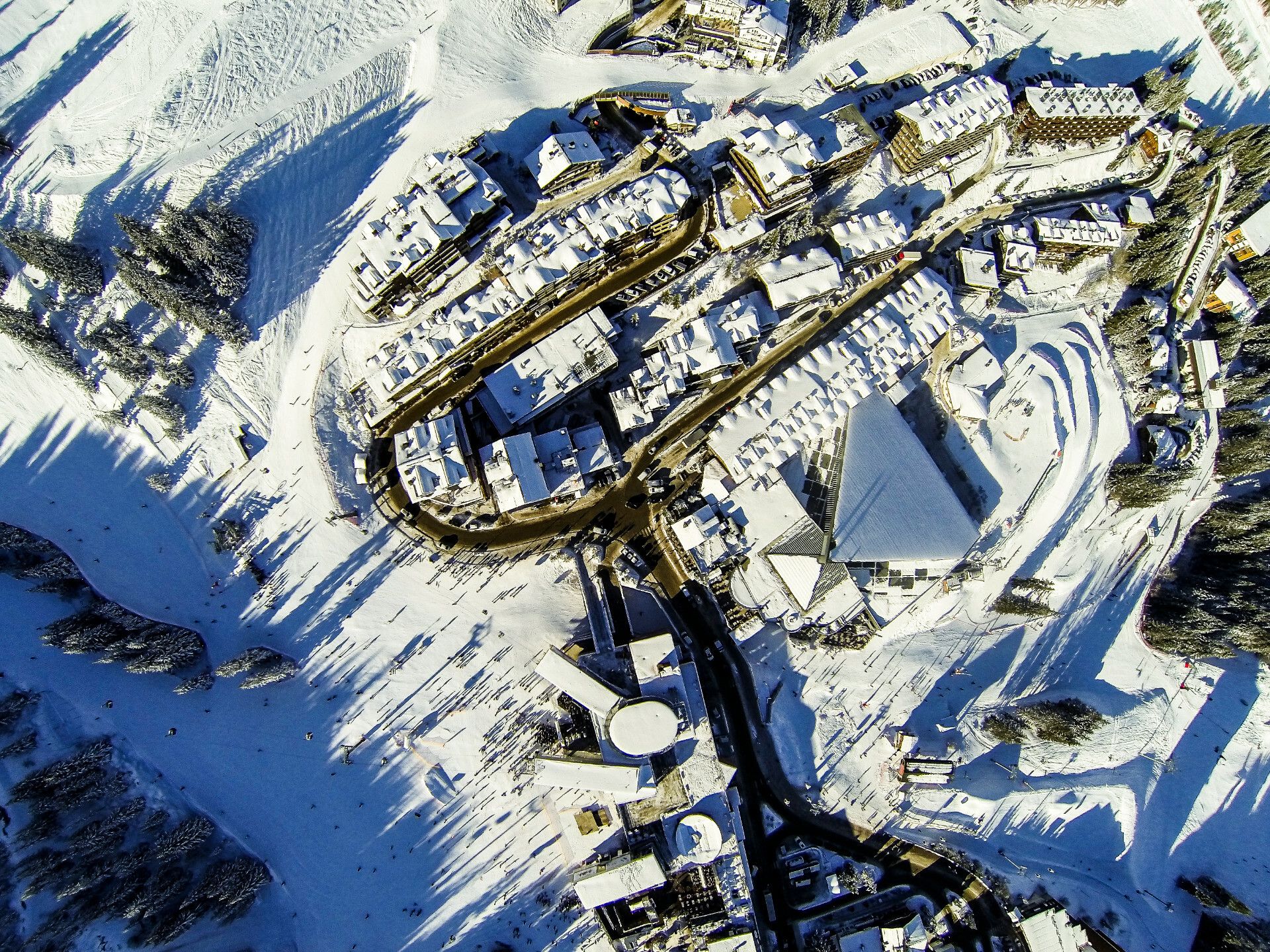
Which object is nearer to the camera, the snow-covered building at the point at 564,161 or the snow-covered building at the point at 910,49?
the snow-covered building at the point at 564,161

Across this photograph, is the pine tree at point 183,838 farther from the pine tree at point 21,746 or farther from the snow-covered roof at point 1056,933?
the snow-covered roof at point 1056,933

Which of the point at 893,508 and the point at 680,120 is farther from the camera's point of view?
the point at 680,120

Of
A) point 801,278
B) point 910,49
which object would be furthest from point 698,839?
point 910,49

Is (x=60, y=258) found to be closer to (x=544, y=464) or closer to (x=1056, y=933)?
(x=544, y=464)

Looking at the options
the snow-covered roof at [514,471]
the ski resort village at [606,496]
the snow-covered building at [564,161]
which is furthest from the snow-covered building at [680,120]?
the snow-covered roof at [514,471]

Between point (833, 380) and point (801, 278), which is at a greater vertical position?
point (801, 278)
